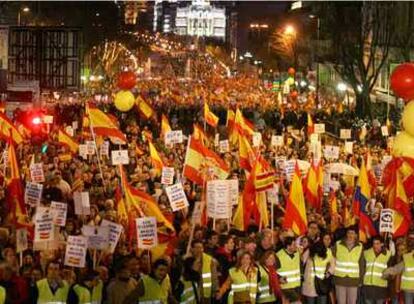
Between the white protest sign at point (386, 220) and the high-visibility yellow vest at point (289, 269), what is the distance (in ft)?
5.60

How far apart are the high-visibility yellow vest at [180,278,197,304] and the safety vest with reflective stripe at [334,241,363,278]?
2.37m

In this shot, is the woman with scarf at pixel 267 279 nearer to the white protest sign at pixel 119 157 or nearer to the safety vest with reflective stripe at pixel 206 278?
the safety vest with reflective stripe at pixel 206 278

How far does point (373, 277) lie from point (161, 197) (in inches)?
217

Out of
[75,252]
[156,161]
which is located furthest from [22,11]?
[75,252]

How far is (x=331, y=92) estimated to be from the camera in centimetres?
7169

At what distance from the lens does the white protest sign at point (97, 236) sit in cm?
1249

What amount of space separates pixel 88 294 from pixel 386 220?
4718 millimetres

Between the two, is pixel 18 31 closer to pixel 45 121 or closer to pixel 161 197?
pixel 45 121

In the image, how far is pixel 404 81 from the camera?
16.5 meters

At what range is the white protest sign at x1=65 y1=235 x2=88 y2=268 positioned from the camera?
11961mm

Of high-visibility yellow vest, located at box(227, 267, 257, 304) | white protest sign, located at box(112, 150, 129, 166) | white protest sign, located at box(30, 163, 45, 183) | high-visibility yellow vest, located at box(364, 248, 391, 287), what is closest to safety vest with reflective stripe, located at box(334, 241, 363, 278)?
high-visibility yellow vest, located at box(364, 248, 391, 287)

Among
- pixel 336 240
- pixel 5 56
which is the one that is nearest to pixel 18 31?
pixel 5 56

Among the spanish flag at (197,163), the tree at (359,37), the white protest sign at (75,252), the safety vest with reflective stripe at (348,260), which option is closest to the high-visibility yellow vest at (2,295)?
the white protest sign at (75,252)

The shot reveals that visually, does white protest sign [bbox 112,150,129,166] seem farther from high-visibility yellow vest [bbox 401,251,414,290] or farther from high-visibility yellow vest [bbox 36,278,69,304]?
high-visibility yellow vest [bbox 36,278,69,304]
